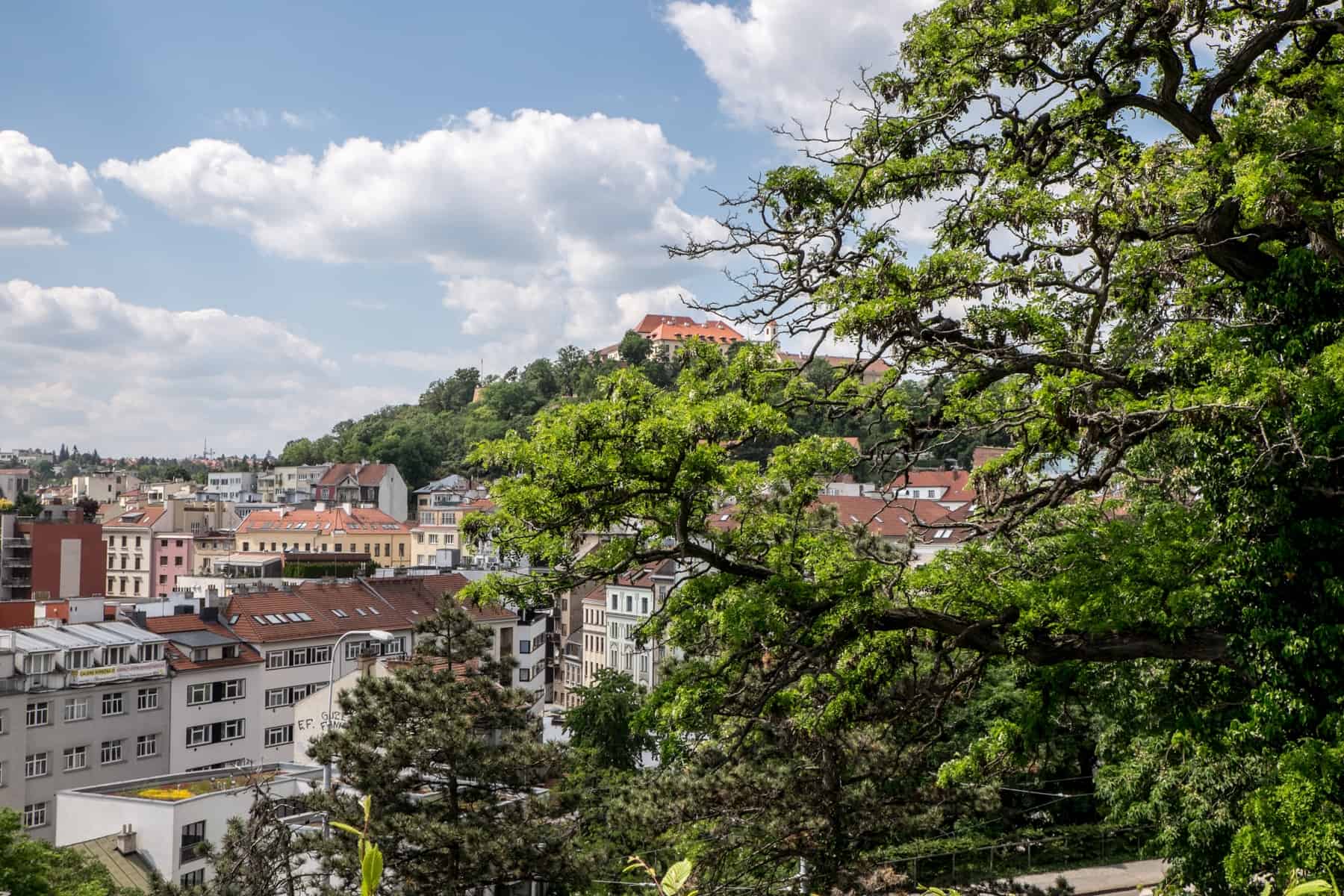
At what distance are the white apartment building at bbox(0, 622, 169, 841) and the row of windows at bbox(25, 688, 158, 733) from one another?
3 cm

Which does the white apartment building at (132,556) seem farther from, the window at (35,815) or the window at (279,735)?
the window at (35,815)

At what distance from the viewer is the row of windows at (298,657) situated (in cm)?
4953

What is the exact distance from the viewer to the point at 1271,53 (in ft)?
41.5

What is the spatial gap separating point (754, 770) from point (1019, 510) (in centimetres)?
929

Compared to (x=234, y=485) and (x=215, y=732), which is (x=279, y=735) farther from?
(x=234, y=485)

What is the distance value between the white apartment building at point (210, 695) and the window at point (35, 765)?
5090 millimetres

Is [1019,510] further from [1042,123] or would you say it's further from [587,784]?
[587,784]

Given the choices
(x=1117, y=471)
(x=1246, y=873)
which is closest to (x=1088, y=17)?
(x=1117, y=471)

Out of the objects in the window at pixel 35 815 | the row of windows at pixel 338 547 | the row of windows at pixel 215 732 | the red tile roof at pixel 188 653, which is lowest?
the window at pixel 35 815

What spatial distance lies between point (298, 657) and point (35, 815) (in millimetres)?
12350

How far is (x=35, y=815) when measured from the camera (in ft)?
132

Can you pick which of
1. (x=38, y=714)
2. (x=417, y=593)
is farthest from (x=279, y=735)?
(x=417, y=593)

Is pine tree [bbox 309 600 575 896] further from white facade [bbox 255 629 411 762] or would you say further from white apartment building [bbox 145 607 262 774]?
white apartment building [bbox 145 607 262 774]

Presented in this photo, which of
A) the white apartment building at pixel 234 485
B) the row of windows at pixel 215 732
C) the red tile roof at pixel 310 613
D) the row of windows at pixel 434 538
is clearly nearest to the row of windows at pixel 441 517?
the row of windows at pixel 434 538
